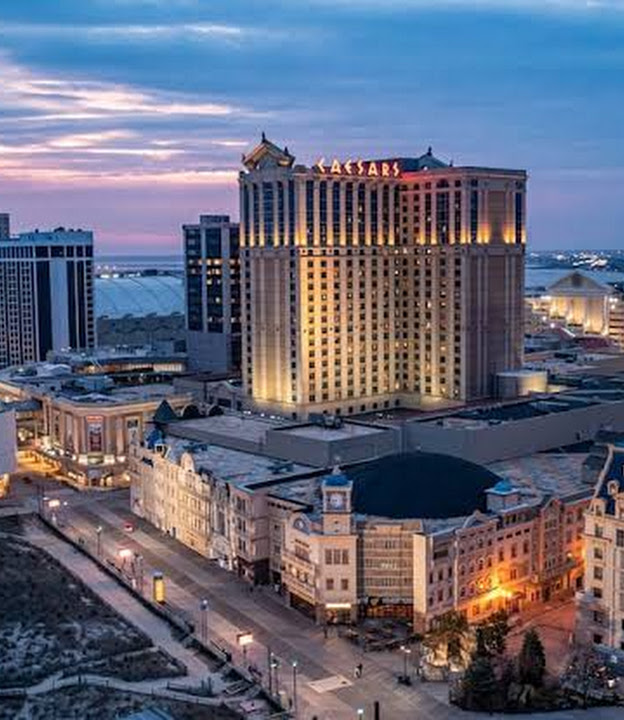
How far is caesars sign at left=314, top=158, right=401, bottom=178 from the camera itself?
14262 cm

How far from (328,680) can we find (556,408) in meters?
61.8

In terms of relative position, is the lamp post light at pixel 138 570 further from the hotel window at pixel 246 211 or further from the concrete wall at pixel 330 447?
the hotel window at pixel 246 211

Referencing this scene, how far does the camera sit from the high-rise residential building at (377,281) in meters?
143

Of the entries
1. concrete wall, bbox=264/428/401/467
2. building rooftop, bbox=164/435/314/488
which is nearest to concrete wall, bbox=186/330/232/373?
building rooftop, bbox=164/435/314/488

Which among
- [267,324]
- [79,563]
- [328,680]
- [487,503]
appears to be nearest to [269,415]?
[267,324]

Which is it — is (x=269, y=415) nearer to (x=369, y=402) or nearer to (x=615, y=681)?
(x=369, y=402)

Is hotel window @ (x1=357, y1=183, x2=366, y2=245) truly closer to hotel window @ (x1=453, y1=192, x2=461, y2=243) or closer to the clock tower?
hotel window @ (x1=453, y1=192, x2=461, y2=243)

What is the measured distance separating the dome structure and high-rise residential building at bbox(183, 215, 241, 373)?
8779 centimetres

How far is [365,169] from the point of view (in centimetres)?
14825

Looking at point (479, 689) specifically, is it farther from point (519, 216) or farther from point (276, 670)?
point (519, 216)

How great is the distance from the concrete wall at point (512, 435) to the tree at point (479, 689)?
4660 centimetres

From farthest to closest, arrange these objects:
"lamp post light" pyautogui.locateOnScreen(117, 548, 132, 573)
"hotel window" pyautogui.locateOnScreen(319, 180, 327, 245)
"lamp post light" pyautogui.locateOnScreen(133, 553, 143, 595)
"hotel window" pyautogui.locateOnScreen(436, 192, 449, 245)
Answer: "hotel window" pyautogui.locateOnScreen(436, 192, 449, 245) < "hotel window" pyautogui.locateOnScreen(319, 180, 327, 245) < "lamp post light" pyautogui.locateOnScreen(117, 548, 132, 573) < "lamp post light" pyautogui.locateOnScreen(133, 553, 143, 595)

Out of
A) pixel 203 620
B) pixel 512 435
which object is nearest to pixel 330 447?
pixel 512 435

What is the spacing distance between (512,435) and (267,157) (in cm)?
5025
